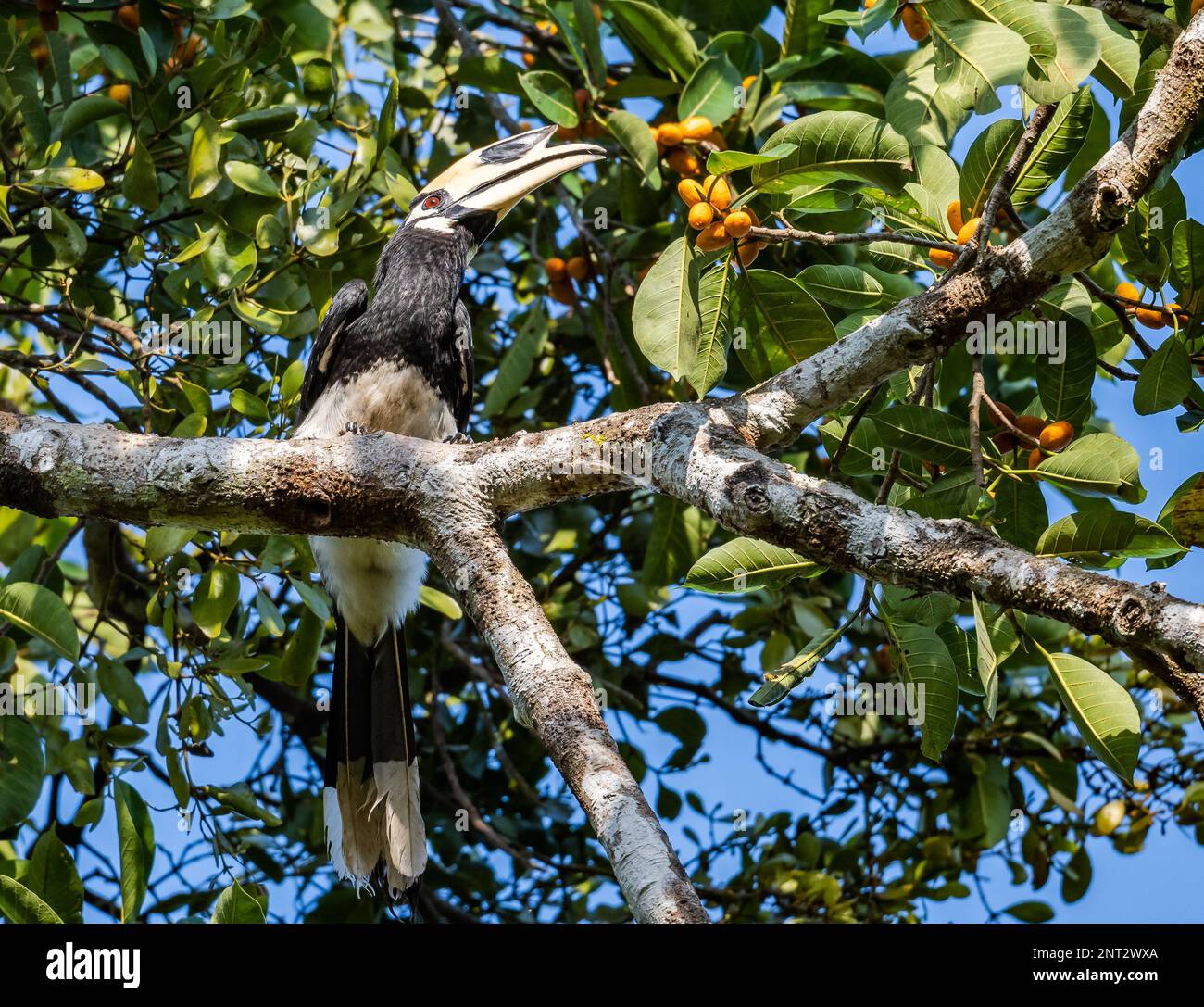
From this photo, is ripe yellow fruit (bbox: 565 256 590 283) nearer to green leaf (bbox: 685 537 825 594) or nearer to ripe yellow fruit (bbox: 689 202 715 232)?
ripe yellow fruit (bbox: 689 202 715 232)

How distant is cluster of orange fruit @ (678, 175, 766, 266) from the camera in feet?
5.89

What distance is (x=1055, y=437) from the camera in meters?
1.73

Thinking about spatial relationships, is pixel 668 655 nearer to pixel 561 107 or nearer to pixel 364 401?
pixel 364 401

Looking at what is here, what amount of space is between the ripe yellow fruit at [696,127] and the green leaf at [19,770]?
163 centimetres

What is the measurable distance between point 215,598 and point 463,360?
900 millimetres

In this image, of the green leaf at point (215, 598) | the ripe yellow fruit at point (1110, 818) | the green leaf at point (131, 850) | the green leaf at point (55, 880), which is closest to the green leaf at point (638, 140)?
the green leaf at point (215, 598)

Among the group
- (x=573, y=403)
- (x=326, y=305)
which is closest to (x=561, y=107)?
(x=326, y=305)

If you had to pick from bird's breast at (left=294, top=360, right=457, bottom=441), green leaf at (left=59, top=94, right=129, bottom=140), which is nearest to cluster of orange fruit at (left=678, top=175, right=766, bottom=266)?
bird's breast at (left=294, top=360, right=457, bottom=441)

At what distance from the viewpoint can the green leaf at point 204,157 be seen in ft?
7.46

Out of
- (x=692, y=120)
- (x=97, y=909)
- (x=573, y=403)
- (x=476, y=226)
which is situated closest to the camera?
(x=692, y=120)

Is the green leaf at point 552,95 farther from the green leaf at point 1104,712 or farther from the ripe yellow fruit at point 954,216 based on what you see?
the green leaf at point 1104,712

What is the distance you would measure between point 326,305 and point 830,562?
4.95 feet

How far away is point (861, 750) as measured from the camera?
10.3 feet

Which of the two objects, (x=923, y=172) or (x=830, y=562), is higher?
(x=923, y=172)
